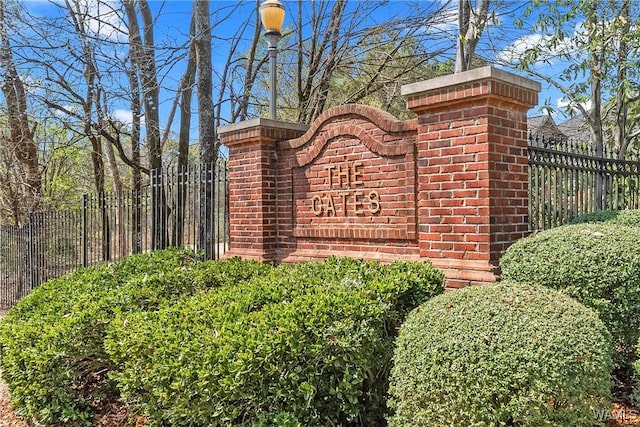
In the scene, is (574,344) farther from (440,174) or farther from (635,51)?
(635,51)

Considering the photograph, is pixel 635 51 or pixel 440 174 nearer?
pixel 440 174

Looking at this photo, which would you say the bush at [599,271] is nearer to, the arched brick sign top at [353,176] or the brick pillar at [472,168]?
the brick pillar at [472,168]

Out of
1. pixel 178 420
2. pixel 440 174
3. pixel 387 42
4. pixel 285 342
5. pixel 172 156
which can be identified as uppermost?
pixel 387 42

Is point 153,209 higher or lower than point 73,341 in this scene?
higher

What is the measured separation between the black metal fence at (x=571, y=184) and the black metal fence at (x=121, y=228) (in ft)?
13.2

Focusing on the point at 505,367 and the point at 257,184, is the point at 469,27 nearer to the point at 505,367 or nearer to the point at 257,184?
the point at 257,184

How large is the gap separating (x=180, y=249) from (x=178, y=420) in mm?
3733

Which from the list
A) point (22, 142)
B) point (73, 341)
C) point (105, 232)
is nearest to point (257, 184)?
point (73, 341)

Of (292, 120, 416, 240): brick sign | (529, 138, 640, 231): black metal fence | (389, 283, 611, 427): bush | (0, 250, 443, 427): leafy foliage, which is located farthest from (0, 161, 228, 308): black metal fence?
(389, 283, 611, 427): bush

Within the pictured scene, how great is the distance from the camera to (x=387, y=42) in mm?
9781

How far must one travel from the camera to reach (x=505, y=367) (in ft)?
7.94

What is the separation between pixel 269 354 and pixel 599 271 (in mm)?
2328

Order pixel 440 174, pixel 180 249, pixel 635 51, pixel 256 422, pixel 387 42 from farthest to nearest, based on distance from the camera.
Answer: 1. pixel 387 42
2. pixel 635 51
3. pixel 180 249
4. pixel 440 174
5. pixel 256 422

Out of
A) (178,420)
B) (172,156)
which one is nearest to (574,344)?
(178,420)
